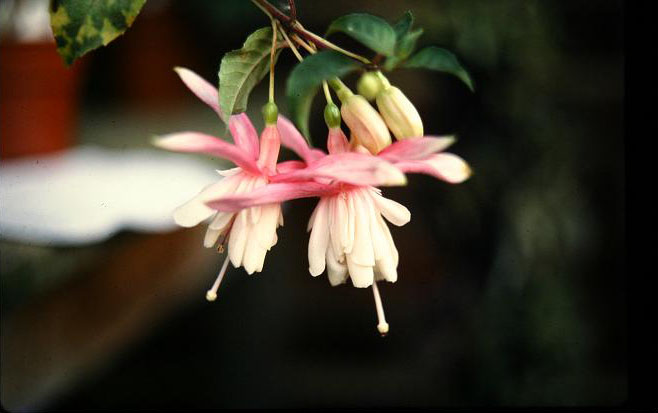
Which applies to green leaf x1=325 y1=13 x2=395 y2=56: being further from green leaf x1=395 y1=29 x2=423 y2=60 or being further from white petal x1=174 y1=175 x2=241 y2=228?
white petal x1=174 y1=175 x2=241 y2=228

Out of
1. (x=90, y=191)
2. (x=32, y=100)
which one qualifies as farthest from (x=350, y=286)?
(x=32, y=100)

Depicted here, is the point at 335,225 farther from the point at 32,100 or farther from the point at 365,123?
the point at 32,100

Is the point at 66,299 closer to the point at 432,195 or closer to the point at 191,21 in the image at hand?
the point at 191,21

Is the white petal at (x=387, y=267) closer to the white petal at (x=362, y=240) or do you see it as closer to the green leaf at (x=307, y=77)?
the white petal at (x=362, y=240)

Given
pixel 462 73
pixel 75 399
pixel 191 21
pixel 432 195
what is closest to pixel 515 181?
pixel 432 195

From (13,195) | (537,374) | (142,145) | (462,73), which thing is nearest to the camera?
(462,73)

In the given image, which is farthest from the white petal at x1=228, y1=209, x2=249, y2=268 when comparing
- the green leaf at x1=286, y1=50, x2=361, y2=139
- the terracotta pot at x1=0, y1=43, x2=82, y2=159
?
the terracotta pot at x1=0, y1=43, x2=82, y2=159
